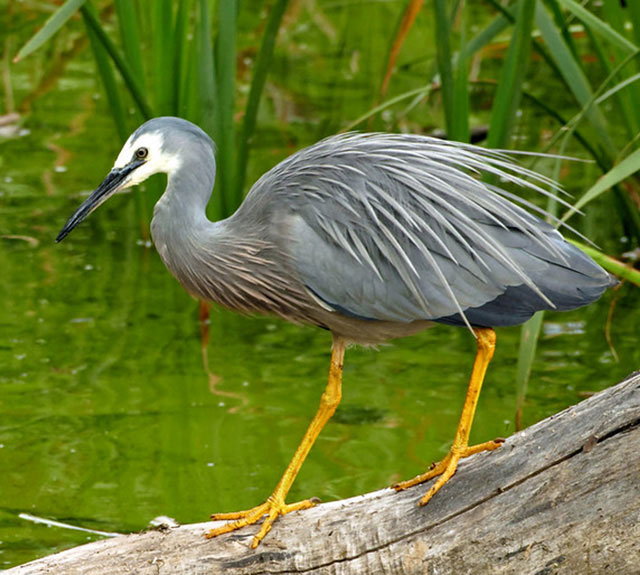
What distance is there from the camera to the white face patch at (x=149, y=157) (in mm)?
3426

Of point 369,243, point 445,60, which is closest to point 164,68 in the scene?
point 445,60

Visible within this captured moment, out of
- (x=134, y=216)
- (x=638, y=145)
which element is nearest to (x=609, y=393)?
(x=638, y=145)

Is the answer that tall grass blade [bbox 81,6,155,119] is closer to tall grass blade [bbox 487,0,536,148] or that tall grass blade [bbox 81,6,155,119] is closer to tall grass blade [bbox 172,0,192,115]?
tall grass blade [bbox 172,0,192,115]

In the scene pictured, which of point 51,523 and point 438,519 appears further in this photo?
point 51,523

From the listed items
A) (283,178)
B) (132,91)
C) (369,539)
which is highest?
(283,178)

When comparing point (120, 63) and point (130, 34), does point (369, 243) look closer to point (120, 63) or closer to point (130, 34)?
point (120, 63)

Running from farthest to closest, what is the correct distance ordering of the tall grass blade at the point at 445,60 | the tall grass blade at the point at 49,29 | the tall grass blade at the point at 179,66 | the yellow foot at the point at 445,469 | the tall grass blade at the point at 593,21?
the tall grass blade at the point at 179,66 → the tall grass blade at the point at 445,60 → the tall grass blade at the point at 593,21 → the tall grass blade at the point at 49,29 → the yellow foot at the point at 445,469

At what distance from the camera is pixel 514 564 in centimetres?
294

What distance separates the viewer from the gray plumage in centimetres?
325

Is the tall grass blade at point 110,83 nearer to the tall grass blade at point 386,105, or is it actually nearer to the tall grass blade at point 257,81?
the tall grass blade at point 257,81

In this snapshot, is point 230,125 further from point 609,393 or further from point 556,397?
point 609,393

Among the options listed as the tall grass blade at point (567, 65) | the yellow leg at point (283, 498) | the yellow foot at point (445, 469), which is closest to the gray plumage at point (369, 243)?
the yellow leg at point (283, 498)

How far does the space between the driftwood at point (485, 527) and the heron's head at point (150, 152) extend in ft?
3.30

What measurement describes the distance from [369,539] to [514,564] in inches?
15.6
